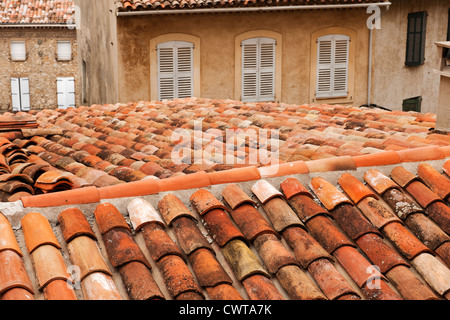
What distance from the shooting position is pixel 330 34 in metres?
15.0

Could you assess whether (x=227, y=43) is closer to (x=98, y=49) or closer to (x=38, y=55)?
(x=98, y=49)

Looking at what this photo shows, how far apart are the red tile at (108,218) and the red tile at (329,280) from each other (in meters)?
1.14

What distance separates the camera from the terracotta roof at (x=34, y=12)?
82.2ft

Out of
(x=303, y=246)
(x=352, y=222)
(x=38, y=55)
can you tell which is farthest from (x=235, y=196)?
(x=38, y=55)

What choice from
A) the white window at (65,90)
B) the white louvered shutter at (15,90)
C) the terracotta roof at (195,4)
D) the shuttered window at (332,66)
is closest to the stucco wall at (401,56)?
the shuttered window at (332,66)

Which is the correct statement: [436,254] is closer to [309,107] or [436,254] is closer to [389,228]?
[389,228]

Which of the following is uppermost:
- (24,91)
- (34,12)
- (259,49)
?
(34,12)

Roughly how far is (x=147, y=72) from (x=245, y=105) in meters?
5.72

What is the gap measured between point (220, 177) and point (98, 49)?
549 inches

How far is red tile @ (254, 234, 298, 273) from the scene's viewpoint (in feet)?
10.0

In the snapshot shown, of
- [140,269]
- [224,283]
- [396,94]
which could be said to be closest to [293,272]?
[224,283]

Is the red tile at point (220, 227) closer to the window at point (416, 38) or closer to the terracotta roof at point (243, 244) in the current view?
the terracotta roof at point (243, 244)

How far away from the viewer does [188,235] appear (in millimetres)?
3271

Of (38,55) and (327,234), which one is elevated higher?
(38,55)
